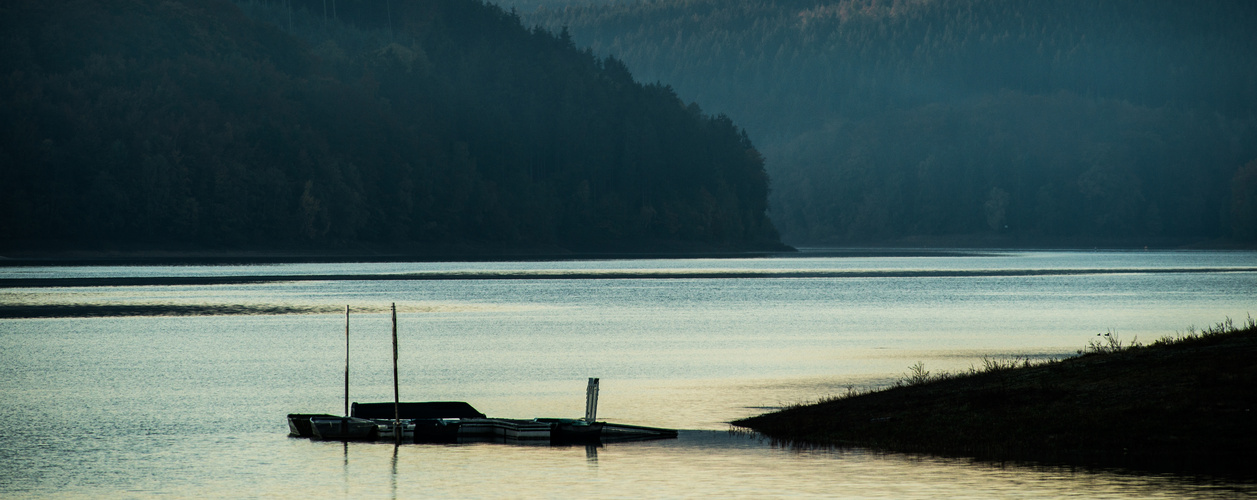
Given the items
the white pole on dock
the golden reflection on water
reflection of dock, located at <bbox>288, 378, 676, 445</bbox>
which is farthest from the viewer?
the white pole on dock

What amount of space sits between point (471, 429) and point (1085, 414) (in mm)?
14194

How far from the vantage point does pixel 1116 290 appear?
395ft

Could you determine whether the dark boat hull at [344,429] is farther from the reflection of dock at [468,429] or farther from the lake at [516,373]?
the lake at [516,373]

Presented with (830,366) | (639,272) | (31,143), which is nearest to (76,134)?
(31,143)

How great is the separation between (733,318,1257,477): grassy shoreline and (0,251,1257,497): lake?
1278mm

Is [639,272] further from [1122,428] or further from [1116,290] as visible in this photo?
[1122,428]

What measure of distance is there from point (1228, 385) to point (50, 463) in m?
25.5

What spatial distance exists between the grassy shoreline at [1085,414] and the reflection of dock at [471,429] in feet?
12.3

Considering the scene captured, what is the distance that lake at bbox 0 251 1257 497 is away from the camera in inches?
1171

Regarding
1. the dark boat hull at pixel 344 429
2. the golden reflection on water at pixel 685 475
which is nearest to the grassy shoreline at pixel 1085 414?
the golden reflection on water at pixel 685 475

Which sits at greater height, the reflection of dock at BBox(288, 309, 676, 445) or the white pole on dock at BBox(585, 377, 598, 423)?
the white pole on dock at BBox(585, 377, 598, 423)

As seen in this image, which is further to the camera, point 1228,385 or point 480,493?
point 1228,385

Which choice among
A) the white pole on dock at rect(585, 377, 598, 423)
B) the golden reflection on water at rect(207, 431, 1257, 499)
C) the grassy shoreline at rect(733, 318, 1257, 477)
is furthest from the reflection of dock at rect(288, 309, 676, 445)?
the grassy shoreline at rect(733, 318, 1257, 477)

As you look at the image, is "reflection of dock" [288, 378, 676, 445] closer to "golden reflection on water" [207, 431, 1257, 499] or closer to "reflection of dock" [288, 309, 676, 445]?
"reflection of dock" [288, 309, 676, 445]
